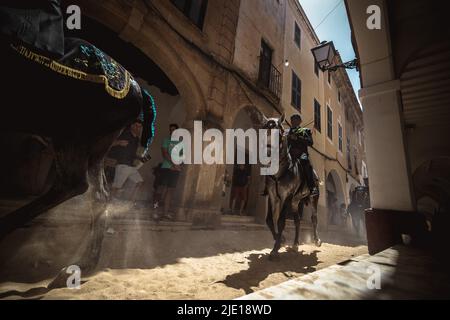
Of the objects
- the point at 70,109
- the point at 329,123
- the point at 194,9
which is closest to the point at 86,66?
the point at 70,109

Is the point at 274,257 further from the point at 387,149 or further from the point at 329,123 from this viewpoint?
the point at 329,123

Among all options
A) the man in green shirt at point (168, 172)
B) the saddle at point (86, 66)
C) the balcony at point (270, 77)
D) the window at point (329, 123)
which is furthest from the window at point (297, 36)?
the saddle at point (86, 66)

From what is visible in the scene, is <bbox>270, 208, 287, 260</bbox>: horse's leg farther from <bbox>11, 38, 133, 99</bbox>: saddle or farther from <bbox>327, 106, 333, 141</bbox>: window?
<bbox>327, 106, 333, 141</bbox>: window

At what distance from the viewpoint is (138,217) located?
4609 mm

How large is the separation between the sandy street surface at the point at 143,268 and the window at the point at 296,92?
30.4 ft

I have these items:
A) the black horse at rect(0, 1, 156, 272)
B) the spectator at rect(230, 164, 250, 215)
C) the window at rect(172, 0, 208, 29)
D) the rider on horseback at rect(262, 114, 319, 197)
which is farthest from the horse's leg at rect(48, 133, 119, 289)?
the window at rect(172, 0, 208, 29)

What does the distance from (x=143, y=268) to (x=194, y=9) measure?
7.69m

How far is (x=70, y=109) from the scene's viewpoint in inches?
84.2

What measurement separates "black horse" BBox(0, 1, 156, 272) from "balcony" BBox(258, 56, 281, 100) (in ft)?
26.1

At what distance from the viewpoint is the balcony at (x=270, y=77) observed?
952 cm

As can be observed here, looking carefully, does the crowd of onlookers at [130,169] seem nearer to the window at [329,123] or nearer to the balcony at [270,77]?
the balcony at [270,77]

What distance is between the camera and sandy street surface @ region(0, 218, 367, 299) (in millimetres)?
1946

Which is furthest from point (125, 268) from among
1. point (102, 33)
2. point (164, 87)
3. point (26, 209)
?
point (164, 87)
